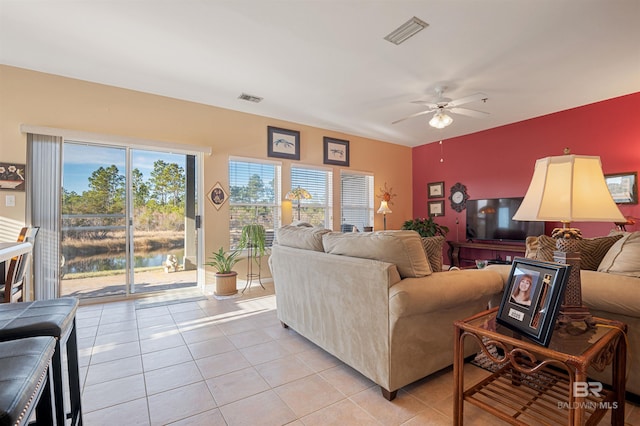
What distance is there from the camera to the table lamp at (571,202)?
4.44ft

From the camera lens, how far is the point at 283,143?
205 inches

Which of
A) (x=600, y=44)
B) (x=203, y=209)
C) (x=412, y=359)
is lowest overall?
(x=412, y=359)

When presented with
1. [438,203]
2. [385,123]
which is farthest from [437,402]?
[438,203]

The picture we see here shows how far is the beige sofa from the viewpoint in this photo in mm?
1741

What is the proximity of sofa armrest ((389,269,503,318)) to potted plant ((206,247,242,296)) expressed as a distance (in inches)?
118

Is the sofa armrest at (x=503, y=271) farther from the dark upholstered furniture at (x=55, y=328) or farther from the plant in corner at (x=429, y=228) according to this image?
the plant in corner at (x=429, y=228)

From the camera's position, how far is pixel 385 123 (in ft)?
17.7

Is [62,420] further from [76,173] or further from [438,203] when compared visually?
[438,203]

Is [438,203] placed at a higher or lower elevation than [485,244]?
higher

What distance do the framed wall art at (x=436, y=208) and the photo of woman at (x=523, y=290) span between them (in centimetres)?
530

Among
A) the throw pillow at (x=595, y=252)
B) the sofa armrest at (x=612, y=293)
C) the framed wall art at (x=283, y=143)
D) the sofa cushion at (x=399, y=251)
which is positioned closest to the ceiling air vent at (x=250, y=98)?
the framed wall art at (x=283, y=143)

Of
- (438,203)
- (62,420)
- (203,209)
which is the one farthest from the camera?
(438,203)

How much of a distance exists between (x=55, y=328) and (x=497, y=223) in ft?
19.4

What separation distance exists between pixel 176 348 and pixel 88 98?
10.6ft
